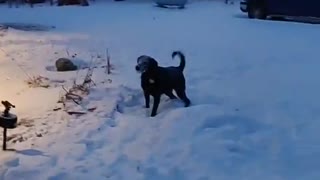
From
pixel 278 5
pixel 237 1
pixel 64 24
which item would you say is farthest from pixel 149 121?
pixel 237 1

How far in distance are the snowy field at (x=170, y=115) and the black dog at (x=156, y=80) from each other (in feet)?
0.45

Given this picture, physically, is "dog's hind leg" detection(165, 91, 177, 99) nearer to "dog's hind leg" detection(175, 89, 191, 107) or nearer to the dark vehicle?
"dog's hind leg" detection(175, 89, 191, 107)

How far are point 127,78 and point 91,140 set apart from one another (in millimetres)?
2716

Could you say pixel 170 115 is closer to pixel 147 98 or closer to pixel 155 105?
pixel 155 105

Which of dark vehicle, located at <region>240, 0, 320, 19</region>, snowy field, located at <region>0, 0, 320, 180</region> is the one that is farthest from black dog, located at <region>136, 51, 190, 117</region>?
dark vehicle, located at <region>240, 0, 320, 19</region>

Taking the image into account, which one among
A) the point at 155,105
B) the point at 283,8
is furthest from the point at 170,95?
the point at 283,8

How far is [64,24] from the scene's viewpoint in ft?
50.2

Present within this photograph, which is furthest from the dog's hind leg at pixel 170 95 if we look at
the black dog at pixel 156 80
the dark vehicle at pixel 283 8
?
the dark vehicle at pixel 283 8

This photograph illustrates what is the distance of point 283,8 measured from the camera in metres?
17.3

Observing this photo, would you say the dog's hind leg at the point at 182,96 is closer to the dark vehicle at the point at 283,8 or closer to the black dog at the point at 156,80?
the black dog at the point at 156,80

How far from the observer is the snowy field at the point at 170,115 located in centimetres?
477

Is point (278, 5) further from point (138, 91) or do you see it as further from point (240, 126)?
point (240, 126)

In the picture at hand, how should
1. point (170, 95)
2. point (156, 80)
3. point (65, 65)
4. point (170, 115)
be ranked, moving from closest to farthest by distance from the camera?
point (170, 115) → point (156, 80) → point (170, 95) → point (65, 65)

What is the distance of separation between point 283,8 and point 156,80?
38.3 ft
